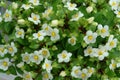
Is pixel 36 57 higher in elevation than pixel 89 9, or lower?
lower

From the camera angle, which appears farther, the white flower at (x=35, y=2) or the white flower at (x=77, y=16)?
the white flower at (x=35, y=2)

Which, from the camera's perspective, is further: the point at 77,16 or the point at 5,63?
the point at 5,63

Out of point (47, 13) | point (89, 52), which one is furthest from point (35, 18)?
point (89, 52)

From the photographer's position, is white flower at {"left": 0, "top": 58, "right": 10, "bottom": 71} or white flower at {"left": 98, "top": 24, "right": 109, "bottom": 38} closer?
white flower at {"left": 98, "top": 24, "right": 109, "bottom": 38}

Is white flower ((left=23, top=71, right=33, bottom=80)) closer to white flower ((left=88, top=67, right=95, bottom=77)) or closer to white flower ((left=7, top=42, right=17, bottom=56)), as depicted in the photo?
white flower ((left=7, top=42, right=17, bottom=56))

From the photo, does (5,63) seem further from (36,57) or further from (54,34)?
(54,34)

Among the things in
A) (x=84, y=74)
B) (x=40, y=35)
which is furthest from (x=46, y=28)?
(x=84, y=74)

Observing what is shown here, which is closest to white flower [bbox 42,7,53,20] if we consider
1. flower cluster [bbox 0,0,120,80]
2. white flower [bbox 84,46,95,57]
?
flower cluster [bbox 0,0,120,80]

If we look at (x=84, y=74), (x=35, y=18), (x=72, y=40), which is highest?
(x=35, y=18)

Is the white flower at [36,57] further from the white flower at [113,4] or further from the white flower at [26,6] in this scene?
the white flower at [113,4]

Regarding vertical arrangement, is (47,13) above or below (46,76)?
above

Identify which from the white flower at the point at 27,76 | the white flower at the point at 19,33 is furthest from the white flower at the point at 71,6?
Answer: the white flower at the point at 27,76

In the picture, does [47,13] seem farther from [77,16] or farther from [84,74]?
[84,74]
